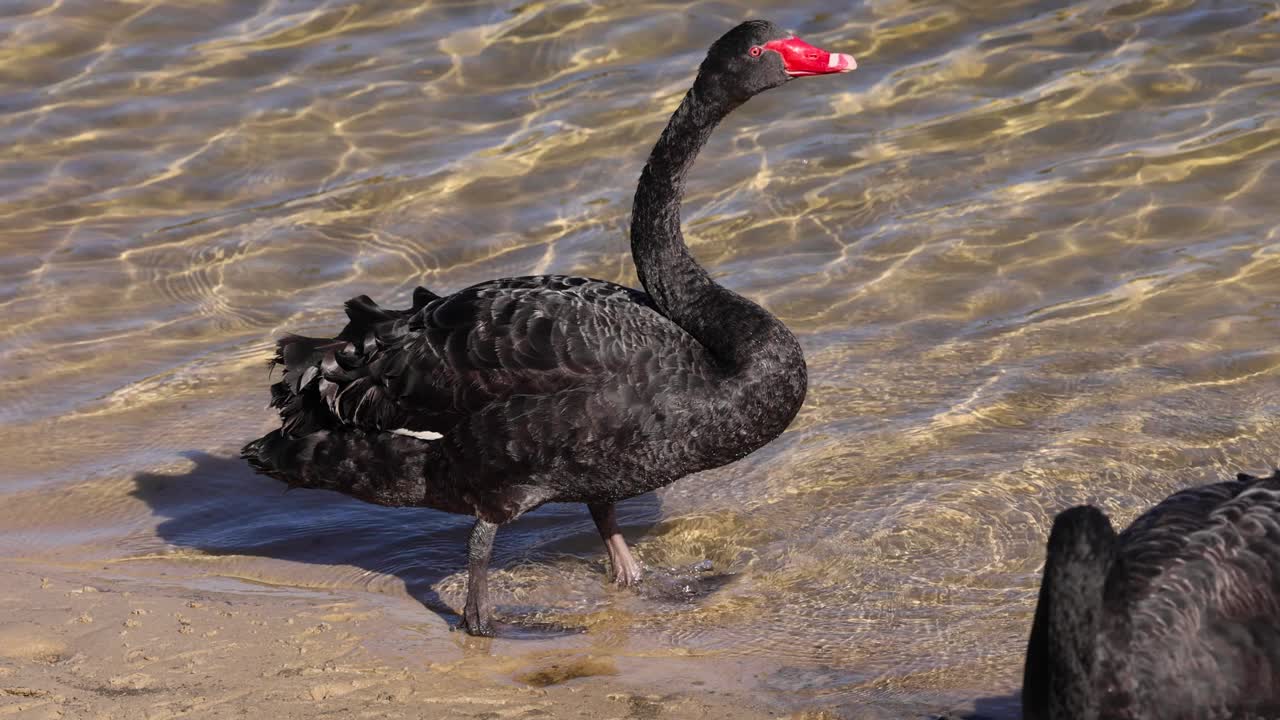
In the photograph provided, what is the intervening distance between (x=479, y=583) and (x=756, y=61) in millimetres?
2455

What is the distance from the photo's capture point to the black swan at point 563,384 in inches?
235

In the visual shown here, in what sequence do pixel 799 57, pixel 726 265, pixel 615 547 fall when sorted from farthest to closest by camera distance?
1. pixel 726 265
2. pixel 615 547
3. pixel 799 57

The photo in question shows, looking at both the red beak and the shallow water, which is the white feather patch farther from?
the red beak

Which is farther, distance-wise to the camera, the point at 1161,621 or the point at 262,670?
the point at 262,670

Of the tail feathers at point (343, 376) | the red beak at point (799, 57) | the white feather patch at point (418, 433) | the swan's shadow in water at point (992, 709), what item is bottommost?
the swan's shadow in water at point (992, 709)

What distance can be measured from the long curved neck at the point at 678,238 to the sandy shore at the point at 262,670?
4.87 ft

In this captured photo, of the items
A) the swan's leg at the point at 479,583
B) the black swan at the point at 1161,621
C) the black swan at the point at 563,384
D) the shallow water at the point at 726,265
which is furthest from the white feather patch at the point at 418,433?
the black swan at the point at 1161,621

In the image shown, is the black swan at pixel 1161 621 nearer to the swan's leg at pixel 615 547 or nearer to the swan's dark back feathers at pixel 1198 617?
the swan's dark back feathers at pixel 1198 617

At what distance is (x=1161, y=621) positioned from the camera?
4551 millimetres

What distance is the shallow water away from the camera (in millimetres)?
6574

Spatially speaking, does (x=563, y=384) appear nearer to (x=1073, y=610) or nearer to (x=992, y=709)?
(x=992, y=709)

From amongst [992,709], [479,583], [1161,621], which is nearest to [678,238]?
[479,583]

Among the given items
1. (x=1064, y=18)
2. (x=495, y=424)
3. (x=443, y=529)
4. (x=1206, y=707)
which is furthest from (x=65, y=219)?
(x=1206, y=707)

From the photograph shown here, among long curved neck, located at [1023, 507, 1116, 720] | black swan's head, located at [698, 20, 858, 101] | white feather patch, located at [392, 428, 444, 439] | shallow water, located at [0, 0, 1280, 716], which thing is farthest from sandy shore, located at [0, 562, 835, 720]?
black swan's head, located at [698, 20, 858, 101]
